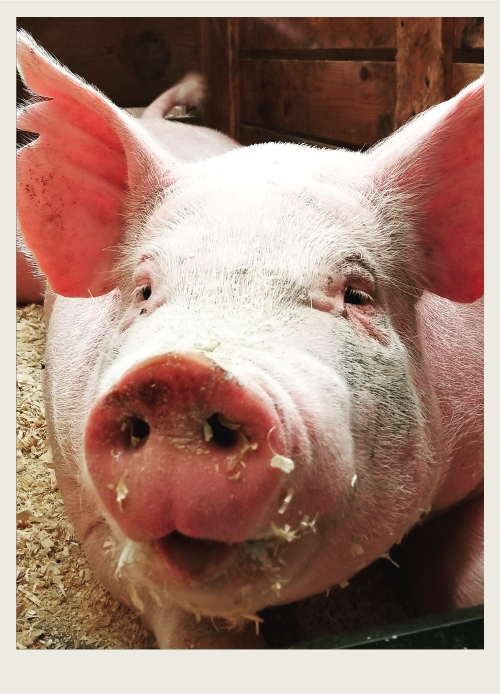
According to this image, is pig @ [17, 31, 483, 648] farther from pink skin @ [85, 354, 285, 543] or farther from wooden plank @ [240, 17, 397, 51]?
wooden plank @ [240, 17, 397, 51]

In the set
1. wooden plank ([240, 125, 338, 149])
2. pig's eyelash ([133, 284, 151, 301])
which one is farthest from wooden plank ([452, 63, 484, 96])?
pig's eyelash ([133, 284, 151, 301])

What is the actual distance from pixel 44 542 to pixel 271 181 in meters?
1.16

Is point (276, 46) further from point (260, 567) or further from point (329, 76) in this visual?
point (260, 567)

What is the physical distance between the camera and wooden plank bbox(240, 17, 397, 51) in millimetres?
1837

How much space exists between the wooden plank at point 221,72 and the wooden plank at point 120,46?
0.03m

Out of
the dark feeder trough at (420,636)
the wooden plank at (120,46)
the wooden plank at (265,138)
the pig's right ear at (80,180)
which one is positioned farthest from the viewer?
the wooden plank at (265,138)

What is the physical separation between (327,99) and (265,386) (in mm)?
1502

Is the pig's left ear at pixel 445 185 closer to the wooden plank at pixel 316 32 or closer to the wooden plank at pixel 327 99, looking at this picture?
the wooden plank at pixel 316 32

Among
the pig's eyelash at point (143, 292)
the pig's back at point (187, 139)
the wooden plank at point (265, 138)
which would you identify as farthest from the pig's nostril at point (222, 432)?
the pig's back at point (187, 139)

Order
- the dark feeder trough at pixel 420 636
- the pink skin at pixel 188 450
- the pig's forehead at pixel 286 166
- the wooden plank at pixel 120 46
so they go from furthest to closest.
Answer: the wooden plank at pixel 120 46
the pig's forehead at pixel 286 166
the dark feeder trough at pixel 420 636
the pink skin at pixel 188 450

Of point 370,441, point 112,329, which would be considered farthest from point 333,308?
point 112,329

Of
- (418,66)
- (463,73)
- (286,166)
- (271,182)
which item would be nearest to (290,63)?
(418,66)

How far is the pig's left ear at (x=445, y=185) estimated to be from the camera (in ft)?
5.25

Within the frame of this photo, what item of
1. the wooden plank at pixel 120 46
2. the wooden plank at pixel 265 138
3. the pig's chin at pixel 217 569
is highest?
the wooden plank at pixel 120 46
